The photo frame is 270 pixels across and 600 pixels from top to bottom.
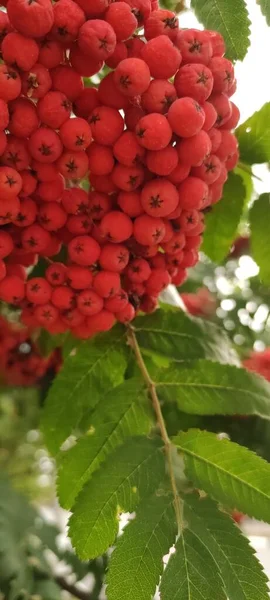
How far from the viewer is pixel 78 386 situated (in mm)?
793

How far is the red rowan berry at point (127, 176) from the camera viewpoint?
2.05ft

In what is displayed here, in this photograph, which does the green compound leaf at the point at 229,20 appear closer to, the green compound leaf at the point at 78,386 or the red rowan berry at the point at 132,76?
the red rowan berry at the point at 132,76

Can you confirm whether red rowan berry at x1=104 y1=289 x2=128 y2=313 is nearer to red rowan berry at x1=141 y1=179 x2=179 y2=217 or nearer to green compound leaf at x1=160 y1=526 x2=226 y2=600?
red rowan berry at x1=141 y1=179 x2=179 y2=217

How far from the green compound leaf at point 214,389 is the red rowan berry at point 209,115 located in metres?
0.27

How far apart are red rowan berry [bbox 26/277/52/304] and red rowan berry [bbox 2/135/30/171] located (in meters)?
0.14

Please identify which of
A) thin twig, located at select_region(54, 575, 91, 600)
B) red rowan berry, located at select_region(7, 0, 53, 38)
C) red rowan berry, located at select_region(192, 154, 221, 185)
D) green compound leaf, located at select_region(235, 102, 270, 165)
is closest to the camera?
red rowan berry, located at select_region(7, 0, 53, 38)

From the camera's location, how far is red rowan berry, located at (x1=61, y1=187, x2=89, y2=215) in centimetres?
65

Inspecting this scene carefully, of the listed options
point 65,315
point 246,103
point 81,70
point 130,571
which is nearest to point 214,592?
point 130,571

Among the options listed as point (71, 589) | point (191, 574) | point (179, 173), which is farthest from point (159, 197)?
point (71, 589)

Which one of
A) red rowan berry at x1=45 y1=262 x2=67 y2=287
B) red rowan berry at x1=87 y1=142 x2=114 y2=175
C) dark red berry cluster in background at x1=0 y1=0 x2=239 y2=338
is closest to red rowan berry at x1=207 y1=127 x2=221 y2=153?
dark red berry cluster in background at x1=0 y1=0 x2=239 y2=338

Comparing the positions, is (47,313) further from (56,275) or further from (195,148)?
(195,148)

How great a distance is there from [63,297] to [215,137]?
23 cm

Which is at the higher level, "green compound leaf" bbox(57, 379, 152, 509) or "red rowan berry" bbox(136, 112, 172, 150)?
"red rowan berry" bbox(136, 112, 172, 150)

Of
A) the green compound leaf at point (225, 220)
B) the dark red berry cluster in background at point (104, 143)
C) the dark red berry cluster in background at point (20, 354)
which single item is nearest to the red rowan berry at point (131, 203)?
the dark red berry cluster in background at point (104, 143)
